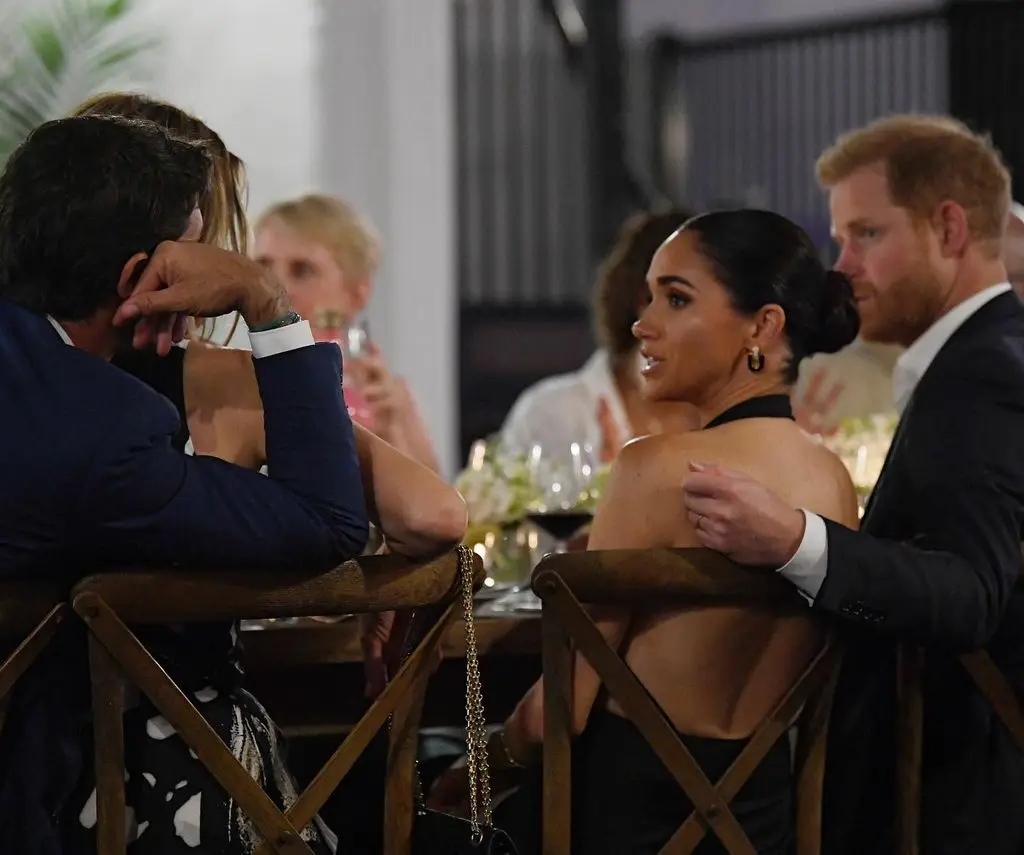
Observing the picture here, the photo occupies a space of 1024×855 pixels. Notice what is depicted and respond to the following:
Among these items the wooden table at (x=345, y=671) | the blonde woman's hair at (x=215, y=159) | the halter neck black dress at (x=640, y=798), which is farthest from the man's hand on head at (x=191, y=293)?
the halter neck black dress at (x=640, y=798)

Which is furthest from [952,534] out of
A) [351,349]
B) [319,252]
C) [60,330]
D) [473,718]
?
[319,252]

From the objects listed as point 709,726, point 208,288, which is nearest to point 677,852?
point 709,726

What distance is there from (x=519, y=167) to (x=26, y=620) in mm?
5083

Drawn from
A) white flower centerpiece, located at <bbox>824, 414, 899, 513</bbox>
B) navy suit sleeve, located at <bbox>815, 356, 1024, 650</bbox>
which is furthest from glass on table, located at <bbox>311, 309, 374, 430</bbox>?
navy suit sleeve, located at <bbox>815, 356, 1024, 650</bbox>

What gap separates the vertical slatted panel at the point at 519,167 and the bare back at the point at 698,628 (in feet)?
14.2

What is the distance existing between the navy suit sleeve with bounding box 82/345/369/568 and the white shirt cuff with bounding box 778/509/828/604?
0.45 metres

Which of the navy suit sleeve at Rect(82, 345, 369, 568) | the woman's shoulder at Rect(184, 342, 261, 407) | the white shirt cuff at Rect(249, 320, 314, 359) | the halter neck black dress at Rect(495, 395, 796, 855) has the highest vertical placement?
the white shirt cuff at Rect(249, 320, 314, 359)

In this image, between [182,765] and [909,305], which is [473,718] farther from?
[909,305]

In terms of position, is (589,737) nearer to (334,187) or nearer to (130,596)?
(130,596)

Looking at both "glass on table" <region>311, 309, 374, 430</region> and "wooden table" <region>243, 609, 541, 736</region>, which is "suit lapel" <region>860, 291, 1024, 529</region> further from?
"glass on table" <region>311, 309, 374, 430</region>

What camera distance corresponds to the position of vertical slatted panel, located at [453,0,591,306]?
6.19m

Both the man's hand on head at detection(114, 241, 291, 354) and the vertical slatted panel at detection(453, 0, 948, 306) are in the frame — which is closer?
the man's hand on head at detection(114, 241, 291, 354)

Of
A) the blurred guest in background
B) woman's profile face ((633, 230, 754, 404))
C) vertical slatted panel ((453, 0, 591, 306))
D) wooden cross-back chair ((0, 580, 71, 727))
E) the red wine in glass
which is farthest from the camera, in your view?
vertical slatted panel ((453, 0, 591, 306))

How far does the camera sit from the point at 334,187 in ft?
17.1
